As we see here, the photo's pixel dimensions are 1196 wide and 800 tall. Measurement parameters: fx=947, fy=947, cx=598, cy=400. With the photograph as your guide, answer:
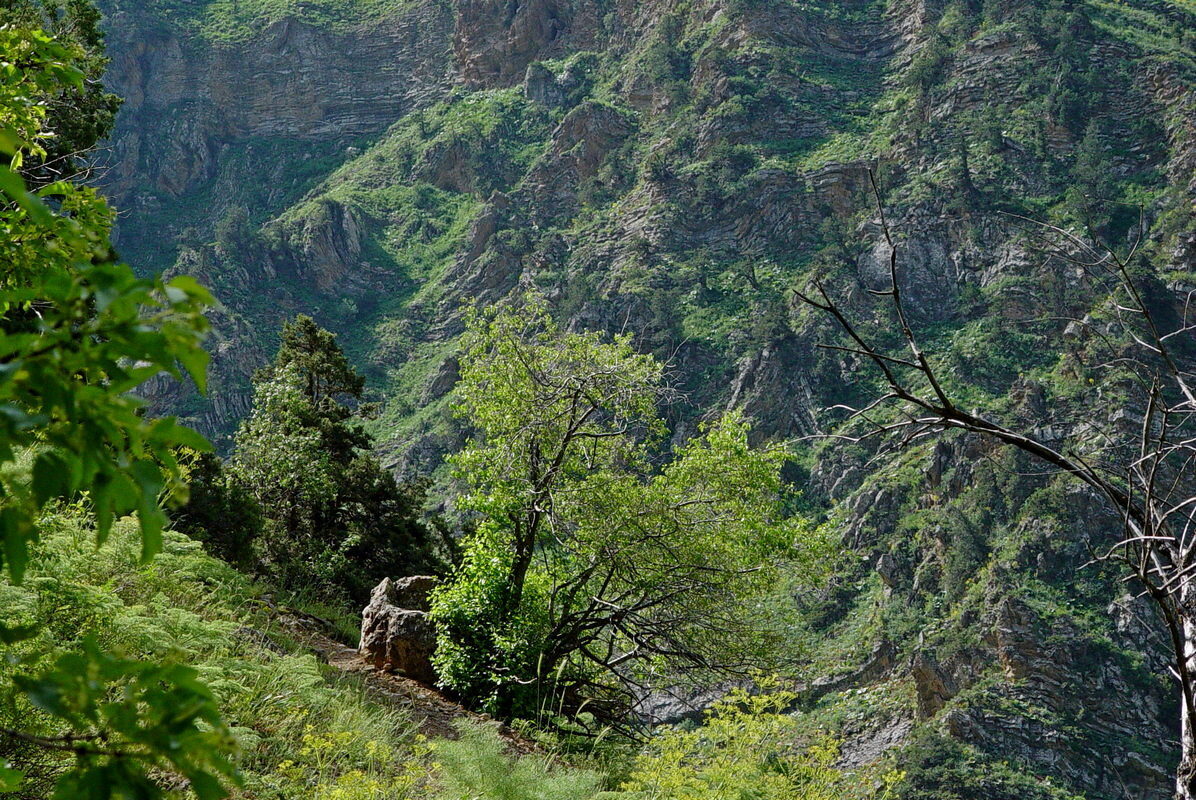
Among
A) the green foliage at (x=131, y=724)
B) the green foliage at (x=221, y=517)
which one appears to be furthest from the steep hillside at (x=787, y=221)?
the green foliage at (x=131, y=724)

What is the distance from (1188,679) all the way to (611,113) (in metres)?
70.4

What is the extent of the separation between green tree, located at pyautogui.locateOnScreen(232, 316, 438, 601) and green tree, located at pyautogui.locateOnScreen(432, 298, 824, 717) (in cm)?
538

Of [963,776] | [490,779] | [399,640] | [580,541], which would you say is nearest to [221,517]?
[399,640]

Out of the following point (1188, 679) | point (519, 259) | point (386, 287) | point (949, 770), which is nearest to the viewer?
point (1188, 679)

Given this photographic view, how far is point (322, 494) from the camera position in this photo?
1532 centimetres

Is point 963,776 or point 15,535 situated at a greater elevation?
point 15,535

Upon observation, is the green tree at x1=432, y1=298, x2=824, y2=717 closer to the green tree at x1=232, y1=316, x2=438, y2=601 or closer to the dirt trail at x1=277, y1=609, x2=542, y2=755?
the dirt trail at x1=277, y1=609, x2=542, y2=755

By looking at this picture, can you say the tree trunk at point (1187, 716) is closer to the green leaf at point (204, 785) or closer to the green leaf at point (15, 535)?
the green leaf at point (204, 785)

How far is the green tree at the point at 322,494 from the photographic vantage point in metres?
15.0

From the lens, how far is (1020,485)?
3909 cm

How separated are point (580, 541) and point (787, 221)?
5295 centimetres

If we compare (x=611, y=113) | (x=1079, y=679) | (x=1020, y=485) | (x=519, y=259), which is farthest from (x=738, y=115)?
(x=1079, y=679)

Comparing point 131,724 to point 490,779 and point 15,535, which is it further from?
point 490,779

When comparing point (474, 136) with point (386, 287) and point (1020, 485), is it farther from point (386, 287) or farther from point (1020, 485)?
point (1020, 485)
